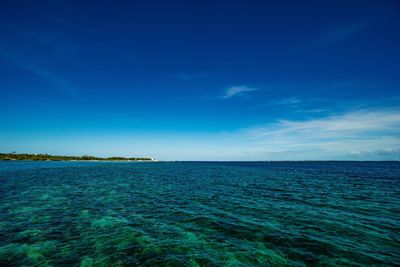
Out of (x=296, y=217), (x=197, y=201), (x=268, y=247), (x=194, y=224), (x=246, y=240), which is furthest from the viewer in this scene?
(x=197, y=201)

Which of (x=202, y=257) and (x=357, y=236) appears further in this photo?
(x=357, y=236)

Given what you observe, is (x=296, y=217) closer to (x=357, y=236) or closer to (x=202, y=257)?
(x=357, y=236)

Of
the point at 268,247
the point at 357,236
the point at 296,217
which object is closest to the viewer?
the point at 268,247

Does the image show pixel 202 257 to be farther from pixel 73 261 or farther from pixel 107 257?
pixel 73 261

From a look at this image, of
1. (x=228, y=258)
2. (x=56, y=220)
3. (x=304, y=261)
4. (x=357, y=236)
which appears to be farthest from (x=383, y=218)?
(x=56, y=220)

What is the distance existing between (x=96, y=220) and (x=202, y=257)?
10541 millimetres

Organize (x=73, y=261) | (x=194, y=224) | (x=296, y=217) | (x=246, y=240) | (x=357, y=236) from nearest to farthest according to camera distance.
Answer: (x=73, y=261) → (x=246, y=240) → (x=357, y=236) → (x=194, y=224) → (x=296, y=217)

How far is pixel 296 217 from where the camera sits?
18797 mm

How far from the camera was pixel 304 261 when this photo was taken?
11.0 m

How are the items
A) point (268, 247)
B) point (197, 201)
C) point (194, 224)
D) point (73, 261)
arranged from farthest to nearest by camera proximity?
point (197, 201)
point (194, 224)
point (268, 247)
point (73, 261)

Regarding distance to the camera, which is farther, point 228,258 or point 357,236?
point 357,236

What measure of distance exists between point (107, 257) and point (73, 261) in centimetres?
159

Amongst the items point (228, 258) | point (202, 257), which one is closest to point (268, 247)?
point (228, 258)

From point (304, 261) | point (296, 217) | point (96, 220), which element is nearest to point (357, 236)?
point (296, 217)
